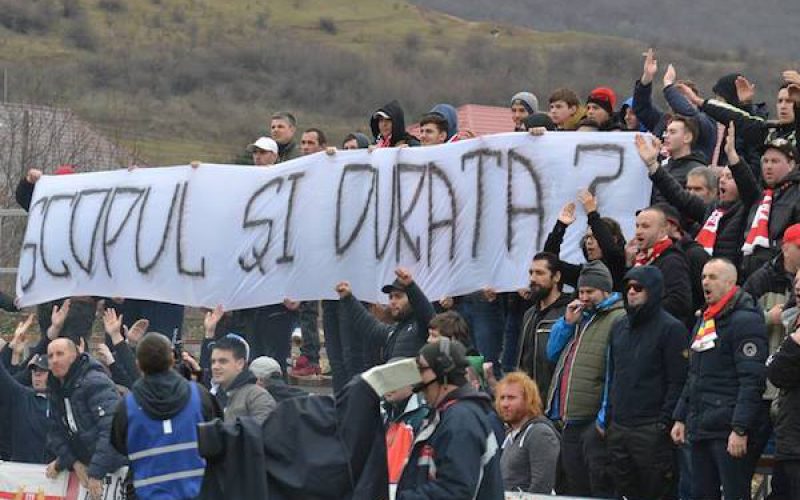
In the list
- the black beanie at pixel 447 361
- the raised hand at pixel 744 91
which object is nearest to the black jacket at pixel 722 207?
the raised hand at pixel 744 91

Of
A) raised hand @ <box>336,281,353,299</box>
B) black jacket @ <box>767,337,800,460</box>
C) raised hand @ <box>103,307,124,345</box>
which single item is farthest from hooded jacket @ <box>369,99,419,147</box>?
black jacket @ <box>767,337,800,460</box>

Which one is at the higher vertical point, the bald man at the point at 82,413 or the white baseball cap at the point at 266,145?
the white baseball cap at the point at 266,145

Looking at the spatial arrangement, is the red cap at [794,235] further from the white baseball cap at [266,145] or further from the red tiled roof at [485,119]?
the red tiled roof at [485,119]

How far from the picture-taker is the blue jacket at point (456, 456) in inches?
388

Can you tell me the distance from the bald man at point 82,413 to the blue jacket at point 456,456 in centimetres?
394

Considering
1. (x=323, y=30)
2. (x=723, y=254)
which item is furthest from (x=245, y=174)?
(x=323, y=30)

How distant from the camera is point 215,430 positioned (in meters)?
10.4

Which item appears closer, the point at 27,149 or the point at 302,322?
the point at 302,322

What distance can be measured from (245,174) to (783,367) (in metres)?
6.00

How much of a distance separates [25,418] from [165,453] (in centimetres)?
512

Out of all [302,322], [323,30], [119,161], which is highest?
[302,322]

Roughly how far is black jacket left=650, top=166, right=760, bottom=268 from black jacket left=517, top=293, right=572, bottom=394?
3.10ft

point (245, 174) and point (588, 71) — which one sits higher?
point (245, 174)

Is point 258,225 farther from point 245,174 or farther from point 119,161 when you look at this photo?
point 119,161
